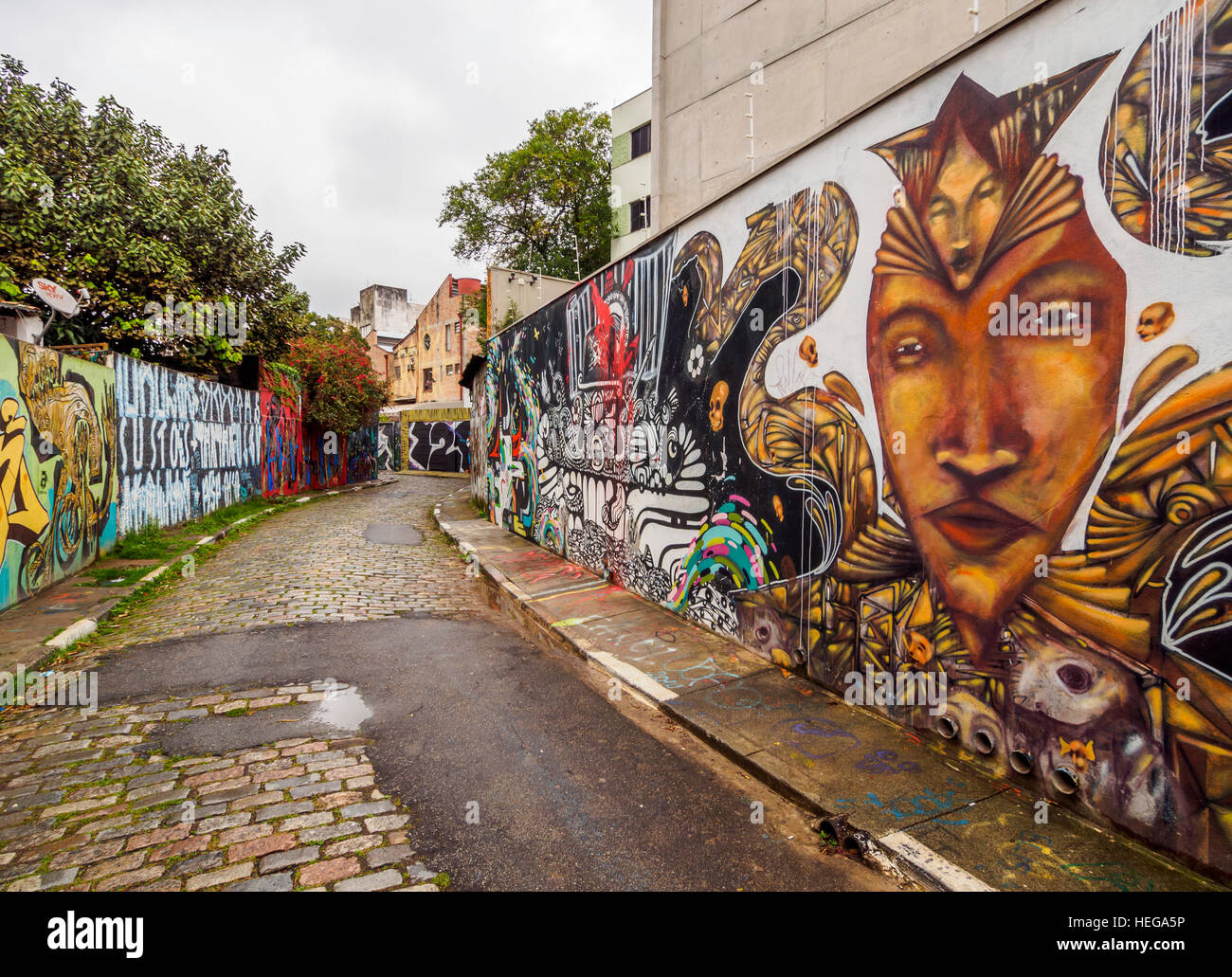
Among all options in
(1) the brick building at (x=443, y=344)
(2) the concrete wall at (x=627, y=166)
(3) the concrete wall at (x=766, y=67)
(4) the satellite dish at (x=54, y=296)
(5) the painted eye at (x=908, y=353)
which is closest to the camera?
(5) the painted eye at (x=908, y=353)

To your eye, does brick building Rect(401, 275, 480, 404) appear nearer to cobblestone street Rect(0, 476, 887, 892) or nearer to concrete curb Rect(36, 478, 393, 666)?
concrete curb Rect(36, 478, 393, 666)

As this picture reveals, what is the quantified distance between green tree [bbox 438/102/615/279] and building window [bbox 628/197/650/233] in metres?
2.46

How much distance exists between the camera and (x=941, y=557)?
367 centimetres

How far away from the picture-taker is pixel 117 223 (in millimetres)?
12789

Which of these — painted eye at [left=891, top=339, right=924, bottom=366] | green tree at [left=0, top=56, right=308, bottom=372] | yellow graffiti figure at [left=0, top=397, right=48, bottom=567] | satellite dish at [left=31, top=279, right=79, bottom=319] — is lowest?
yellow graffiti figure at [left=0, top=397, right=48, bottom=567]

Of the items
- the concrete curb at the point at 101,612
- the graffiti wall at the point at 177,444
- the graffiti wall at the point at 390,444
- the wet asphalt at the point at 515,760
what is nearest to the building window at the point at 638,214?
the graffiti wall at the point at 390,444

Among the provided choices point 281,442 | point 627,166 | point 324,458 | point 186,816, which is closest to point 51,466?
point 186,816

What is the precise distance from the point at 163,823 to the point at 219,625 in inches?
144

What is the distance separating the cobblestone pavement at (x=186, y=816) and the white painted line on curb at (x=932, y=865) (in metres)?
2.02

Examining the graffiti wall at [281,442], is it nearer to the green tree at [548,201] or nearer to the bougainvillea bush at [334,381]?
the bougainvillea bush at [334,381]

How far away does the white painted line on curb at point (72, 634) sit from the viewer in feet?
18.1

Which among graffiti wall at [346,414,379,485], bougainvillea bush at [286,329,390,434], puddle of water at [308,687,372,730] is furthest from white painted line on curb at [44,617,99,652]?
graffiti wall at [346,414,379,485]

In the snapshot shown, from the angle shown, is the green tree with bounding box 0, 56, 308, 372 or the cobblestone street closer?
the cobblestone street

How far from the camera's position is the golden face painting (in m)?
3.01
